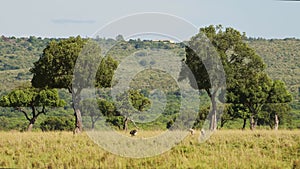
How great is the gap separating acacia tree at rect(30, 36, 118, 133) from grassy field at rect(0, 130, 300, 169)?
8066mm

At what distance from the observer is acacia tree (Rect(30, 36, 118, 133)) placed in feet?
96.4

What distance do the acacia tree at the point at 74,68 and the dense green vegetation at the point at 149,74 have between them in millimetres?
67

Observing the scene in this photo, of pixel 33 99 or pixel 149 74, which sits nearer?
pixel 33 99

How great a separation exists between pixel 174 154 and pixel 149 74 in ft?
119

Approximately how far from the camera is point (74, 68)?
1187 inches

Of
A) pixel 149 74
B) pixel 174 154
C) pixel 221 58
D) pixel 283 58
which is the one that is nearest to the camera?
pixel 174 154

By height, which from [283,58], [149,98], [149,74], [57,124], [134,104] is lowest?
[57,124]

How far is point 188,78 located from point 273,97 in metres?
27.0

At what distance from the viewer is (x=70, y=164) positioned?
16469 mm

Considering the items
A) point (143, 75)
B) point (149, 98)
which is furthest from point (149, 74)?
point (143, 75)

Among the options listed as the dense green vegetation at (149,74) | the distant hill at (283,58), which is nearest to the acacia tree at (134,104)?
the dense green vegetation at (149,74)

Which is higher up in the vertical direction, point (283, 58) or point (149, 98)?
point (283, 58)

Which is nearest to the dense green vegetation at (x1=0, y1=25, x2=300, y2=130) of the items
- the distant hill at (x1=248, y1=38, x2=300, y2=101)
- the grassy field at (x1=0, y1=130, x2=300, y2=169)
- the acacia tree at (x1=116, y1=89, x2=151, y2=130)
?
the distant hill at (x1=248, y1=38, x2=300, y2=101)

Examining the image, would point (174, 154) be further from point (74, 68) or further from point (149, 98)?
point (149, 98)
